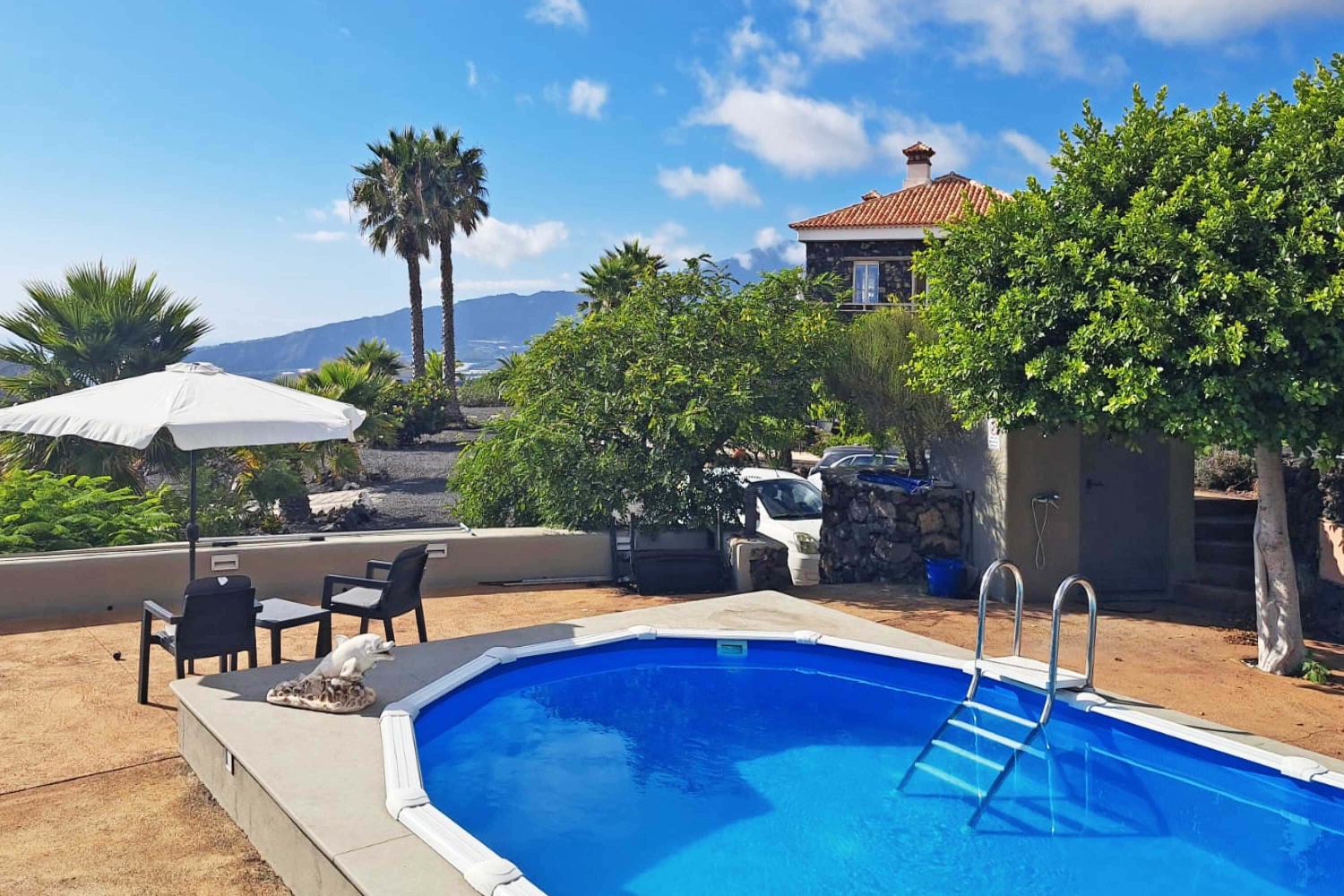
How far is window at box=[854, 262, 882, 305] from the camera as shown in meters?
36.5

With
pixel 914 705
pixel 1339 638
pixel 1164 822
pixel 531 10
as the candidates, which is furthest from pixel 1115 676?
pixel 531 10

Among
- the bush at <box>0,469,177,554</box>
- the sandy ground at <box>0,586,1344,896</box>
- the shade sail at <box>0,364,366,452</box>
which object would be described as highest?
the shade sail at <box>0,364,366,452</box>

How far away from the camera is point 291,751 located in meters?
5.30

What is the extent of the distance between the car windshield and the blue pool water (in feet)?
14.5

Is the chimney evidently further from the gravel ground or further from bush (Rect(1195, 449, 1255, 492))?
bush (Rect(1195, 449, 1255, 492))

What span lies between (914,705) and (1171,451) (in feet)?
18.5

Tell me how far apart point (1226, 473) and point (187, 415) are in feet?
43.9

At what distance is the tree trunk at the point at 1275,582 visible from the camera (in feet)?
26.4

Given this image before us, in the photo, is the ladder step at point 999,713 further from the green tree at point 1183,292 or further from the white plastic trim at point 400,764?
the white plastic trim at point 400,764

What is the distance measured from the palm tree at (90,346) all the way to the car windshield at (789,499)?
7.98 m

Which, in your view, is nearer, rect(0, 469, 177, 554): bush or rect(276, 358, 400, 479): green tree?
rect(0, 469, 177, 554): bush

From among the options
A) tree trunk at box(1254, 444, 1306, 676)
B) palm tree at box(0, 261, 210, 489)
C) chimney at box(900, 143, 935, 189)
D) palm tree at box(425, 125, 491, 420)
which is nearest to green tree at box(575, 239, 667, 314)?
palm tree at box(425, 125, 491, 420)

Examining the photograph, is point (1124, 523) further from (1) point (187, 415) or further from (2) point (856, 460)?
(2) point (856, 460)

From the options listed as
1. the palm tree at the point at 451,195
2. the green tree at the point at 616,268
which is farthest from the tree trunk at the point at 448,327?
the green tree at the point at 616,268
